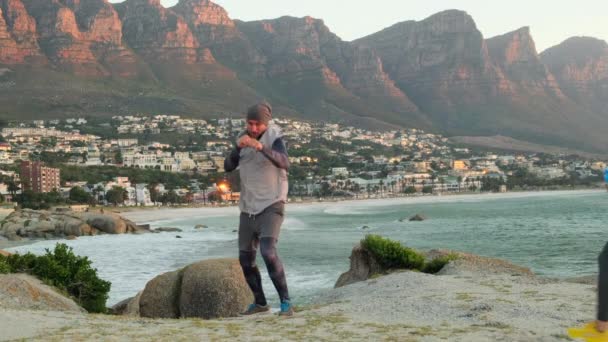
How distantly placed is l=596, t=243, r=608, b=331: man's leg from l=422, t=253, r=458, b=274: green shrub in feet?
27.4

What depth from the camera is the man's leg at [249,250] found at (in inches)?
309

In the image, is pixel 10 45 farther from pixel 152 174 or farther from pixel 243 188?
pixel 243 188

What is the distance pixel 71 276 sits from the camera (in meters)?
13.1

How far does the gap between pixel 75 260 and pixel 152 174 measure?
11614cm

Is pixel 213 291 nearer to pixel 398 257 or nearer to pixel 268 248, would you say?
pixel 268 248

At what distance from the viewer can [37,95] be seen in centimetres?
15000

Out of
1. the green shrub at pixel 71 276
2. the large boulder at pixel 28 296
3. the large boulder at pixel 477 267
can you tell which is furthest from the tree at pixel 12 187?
the large boulder at pixel 28 296

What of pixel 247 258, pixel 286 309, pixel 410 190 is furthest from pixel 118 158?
pixel 286 309

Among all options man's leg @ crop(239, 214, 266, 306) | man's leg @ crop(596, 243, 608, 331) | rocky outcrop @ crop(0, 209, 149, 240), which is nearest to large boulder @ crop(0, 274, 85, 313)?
man's leg @ crop(239, 214, 266, 306)

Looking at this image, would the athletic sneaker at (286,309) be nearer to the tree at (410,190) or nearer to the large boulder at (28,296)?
the large boulder at (28,296)

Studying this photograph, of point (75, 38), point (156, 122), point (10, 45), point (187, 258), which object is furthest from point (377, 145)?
point (187, 258)

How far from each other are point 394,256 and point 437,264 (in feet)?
2.83

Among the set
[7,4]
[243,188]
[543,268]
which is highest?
[7,4]

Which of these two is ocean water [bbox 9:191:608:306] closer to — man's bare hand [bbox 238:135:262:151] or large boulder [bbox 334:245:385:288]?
large boulder [bbox 334:245:385:288]
